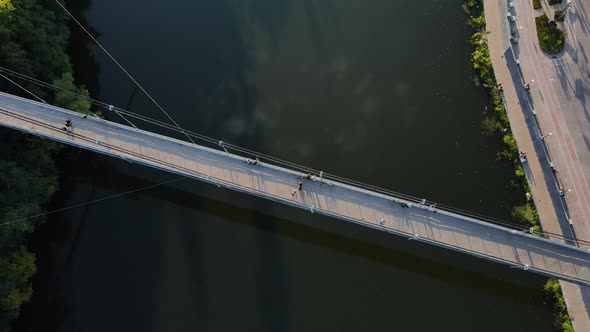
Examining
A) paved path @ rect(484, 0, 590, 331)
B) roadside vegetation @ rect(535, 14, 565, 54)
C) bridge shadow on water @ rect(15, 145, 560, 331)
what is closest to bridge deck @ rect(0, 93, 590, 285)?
bridge shadow on water @ rect(15, 145, 560, 331)

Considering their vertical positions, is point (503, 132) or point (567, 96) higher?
point (567, 96)

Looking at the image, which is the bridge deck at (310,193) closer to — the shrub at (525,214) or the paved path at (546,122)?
the shrub at (525,214)

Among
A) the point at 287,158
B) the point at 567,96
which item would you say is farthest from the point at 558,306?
the point at 287,158

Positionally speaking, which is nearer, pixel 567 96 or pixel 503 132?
pixel 503 132

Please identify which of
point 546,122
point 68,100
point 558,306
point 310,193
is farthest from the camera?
point 546,122

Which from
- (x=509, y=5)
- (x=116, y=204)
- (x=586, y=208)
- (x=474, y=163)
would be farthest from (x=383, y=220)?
(x=509, y=5)

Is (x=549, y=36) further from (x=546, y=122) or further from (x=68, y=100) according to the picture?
(x=68, y=100)

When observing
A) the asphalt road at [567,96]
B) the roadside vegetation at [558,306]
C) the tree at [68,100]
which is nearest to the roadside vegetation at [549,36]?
the asphalt road at [567,96]

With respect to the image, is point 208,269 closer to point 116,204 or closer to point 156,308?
point 156,308
